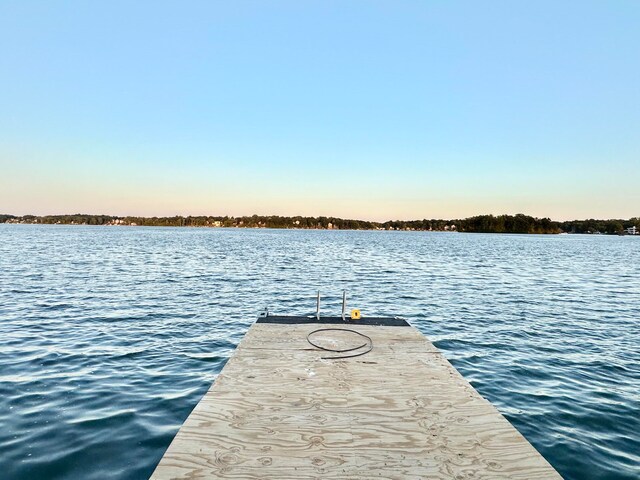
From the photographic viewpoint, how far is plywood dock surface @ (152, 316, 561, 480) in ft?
13.8

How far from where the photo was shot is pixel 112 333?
13.6 meters

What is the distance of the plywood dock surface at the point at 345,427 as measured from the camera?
4211mm

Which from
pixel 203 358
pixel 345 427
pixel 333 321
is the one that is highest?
pixel 345 427

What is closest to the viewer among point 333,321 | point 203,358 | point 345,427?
point 345,427

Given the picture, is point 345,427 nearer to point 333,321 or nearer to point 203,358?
point 333,321

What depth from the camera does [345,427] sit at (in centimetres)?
514

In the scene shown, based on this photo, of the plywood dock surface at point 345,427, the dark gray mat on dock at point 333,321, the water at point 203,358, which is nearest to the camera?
the plywood dock surface at point 345,427

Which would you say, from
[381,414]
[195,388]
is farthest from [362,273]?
[381,414]

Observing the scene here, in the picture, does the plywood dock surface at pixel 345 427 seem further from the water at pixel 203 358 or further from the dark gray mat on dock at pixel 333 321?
the dark gray mat on dock at pixel 333 321

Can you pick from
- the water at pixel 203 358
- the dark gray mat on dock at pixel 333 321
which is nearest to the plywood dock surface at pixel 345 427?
the water at pixel 203 358

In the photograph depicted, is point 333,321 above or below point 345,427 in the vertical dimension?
below

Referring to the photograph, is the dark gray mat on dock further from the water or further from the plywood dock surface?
the plywood dock surface

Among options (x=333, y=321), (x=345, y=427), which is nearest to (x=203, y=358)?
(x=333, y=321)

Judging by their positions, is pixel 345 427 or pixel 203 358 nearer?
pixel 345 427
